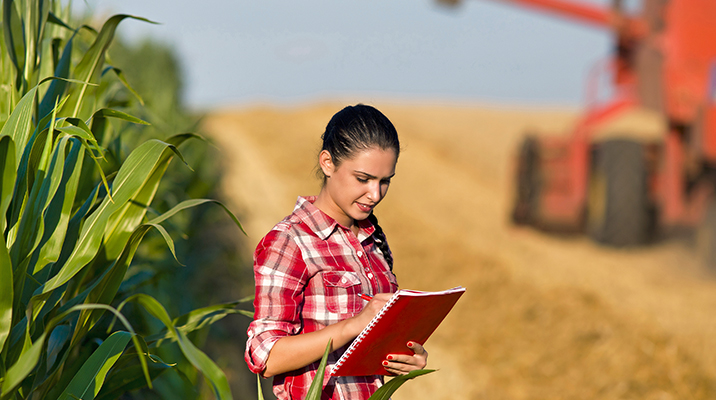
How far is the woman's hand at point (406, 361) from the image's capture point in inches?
48.4

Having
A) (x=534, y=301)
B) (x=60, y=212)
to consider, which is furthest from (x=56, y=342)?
(x=534, y=301)

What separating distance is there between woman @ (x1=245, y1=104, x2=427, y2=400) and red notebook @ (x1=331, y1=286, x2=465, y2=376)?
0.02 metres

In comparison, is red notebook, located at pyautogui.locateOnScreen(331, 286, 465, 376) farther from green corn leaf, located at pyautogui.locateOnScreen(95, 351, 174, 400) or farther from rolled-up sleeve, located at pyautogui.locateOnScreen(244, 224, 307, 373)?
green corn leaf, located at pyautogui.locateOnScreen(95, 351, 174, 400)

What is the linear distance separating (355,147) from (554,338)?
376 cm

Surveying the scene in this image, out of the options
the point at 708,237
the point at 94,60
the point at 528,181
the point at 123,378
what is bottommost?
the point at 708,237

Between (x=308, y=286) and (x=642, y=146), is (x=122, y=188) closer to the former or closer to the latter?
(x=308, y=286)

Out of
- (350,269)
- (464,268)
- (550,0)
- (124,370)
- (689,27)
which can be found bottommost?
(464,268)

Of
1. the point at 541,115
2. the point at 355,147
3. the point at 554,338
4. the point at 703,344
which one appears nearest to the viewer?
Result: the point at 355,147

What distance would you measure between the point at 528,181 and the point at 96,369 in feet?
20.9

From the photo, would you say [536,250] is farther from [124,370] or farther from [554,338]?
[124,370]

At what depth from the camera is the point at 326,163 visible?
1.28 meters

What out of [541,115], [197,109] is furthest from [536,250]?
[541,115]

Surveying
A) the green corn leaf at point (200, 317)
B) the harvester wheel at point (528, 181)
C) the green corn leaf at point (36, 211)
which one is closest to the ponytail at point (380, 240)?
the green corn leaf at point (200, 317)

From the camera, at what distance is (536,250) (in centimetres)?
716
